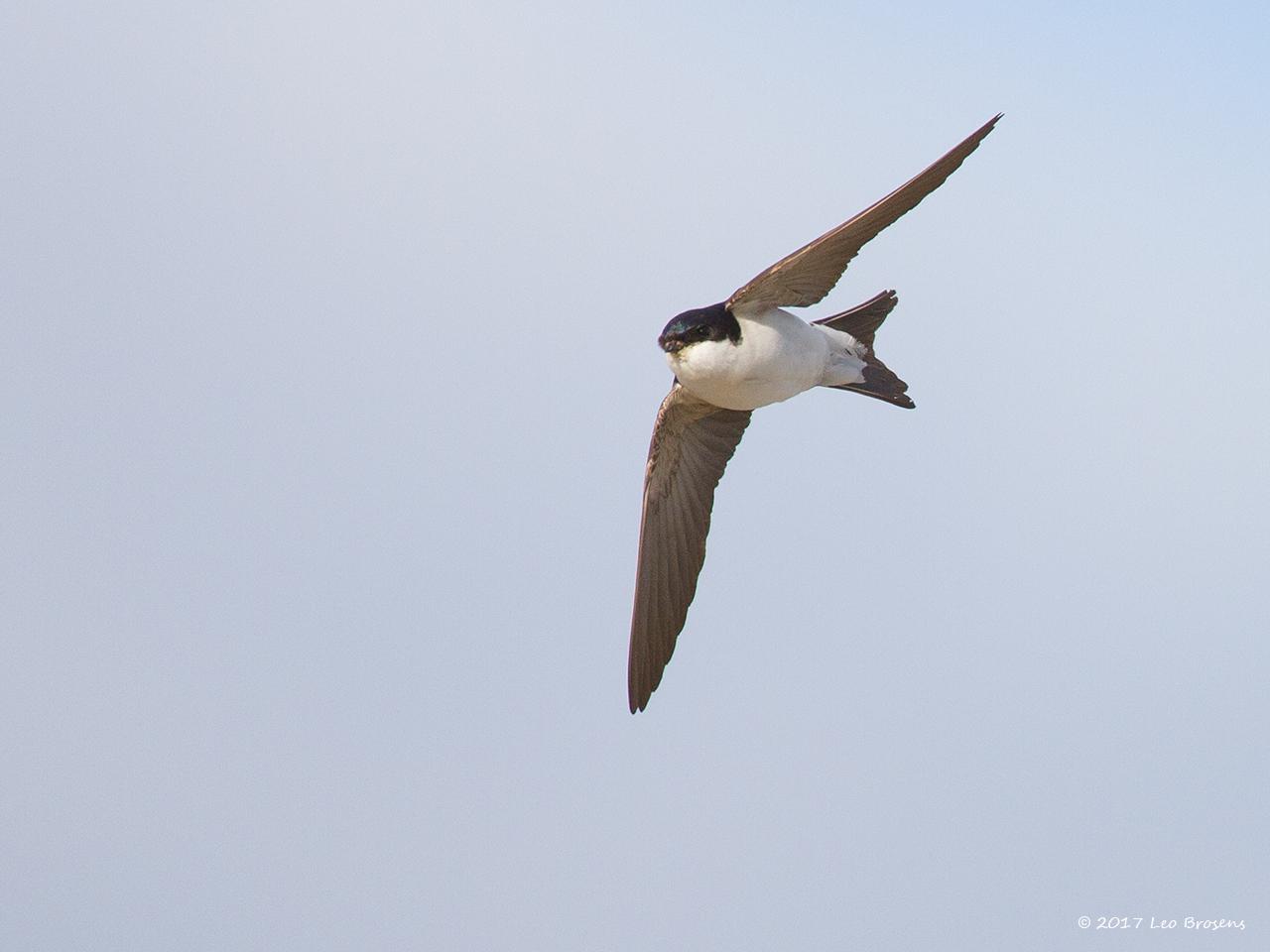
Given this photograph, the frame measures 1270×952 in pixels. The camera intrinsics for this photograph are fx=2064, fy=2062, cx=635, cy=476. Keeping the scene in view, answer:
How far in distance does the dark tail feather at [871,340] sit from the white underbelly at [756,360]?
33cm

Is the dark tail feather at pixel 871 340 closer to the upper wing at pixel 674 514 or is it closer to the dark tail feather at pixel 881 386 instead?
the dark tail feather at pixel 881 386

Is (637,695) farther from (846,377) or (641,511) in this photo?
(846,377)

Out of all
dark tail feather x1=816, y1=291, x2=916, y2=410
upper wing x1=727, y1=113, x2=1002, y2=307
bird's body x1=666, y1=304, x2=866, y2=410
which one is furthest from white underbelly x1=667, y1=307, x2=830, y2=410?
dark tail feather x1=816, y1=291, x2=916, y2=410

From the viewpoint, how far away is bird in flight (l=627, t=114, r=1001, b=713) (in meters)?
8.17

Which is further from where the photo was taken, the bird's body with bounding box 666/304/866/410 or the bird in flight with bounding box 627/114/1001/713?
the bird's body with bounding box 666/304/866/410

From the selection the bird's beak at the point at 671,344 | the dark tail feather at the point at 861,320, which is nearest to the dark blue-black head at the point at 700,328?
the bird's beak at the point at 671,344

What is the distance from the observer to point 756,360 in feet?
27.7

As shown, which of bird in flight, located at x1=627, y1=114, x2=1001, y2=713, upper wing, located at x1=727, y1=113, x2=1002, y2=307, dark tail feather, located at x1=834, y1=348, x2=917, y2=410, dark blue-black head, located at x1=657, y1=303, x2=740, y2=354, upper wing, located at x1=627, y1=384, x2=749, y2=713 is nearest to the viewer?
upper wing, located at x1=727, y1=113, x2=1002, y2=307

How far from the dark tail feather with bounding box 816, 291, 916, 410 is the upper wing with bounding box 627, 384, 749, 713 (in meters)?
0.71

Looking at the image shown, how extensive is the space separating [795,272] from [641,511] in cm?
176

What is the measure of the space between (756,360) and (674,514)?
1.42m

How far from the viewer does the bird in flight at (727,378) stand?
817 centimetres

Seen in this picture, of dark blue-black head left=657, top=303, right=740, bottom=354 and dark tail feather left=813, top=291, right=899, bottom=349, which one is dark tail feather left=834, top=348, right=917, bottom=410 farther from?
dark blue-black head left=657, top=303, right=740, bottom=354

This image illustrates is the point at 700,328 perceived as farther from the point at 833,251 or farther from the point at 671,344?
the point at 833,251
